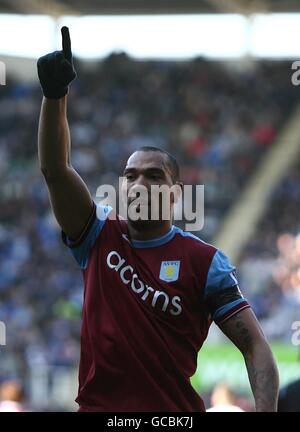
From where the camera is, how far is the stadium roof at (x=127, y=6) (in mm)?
22092

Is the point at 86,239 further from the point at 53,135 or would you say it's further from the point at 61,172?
the point at 53,135

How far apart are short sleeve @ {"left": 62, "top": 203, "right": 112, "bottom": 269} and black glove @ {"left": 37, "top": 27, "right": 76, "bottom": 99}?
47 centimetres

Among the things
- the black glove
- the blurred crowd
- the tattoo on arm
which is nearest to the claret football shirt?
the tattoo on arm

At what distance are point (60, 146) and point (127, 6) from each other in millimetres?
20161

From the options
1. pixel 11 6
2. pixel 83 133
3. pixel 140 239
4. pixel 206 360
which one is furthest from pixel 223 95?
pixel 140 239

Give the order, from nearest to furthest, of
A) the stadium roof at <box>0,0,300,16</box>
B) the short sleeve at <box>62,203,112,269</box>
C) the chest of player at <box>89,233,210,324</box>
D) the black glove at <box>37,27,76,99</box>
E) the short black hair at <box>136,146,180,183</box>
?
the black glove at <box>37,27,76,99</box>, the chest of player at <box>89,233,210,324</box>, the short sleeve at <box>62,203,112,269</box>, the short black hair at <box>136,146,180,183</box>, the stadium roof at <box>0,0,300,16</box>

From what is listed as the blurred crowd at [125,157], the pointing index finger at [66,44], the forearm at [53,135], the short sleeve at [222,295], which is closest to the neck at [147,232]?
the short sleeve at [222,295]

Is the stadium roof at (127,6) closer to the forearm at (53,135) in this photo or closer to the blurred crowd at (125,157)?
the blurred crowd at (125,157)

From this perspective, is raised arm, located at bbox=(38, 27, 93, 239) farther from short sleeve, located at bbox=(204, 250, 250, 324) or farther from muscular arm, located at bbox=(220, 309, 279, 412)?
muscular arm, located at bbox=(220, 309, 279, 412)

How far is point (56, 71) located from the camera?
10.2ft

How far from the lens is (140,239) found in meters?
3.44

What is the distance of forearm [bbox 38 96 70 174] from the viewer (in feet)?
10.5

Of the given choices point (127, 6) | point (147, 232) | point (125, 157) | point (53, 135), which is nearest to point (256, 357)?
point (147, 232)
